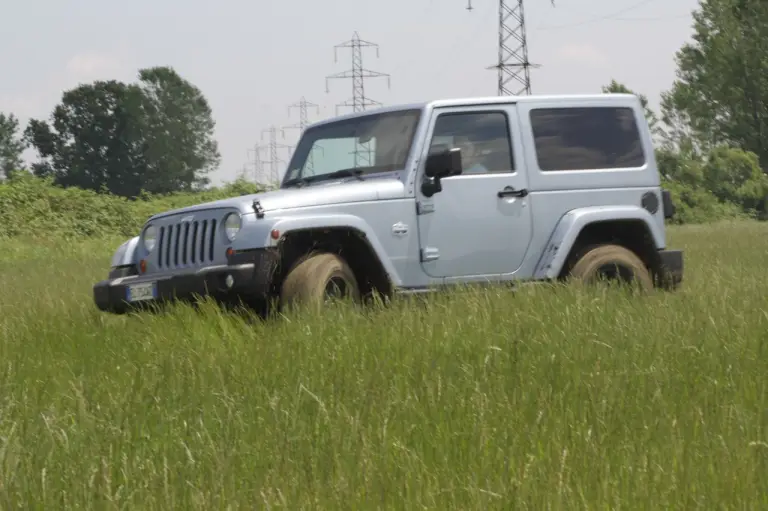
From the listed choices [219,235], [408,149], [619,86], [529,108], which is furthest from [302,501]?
[619,86]

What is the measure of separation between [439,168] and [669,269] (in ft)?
7.50

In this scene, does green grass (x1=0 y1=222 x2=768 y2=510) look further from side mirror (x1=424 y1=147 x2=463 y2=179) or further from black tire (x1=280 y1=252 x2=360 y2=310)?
side mirror (x1=424 y1=147 x2=463 y2=179)

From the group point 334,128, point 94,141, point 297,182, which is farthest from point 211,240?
point 94,141

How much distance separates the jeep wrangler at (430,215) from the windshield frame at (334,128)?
0.04 ft

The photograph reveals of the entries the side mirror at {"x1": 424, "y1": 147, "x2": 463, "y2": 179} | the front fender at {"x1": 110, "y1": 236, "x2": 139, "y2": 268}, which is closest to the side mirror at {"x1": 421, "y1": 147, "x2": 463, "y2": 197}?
the side mirror at {"x1": 424, "y1": 147, "x2": 463, "y2": 179}

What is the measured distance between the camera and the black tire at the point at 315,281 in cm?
734

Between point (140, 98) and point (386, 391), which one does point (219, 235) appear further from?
point (140, 98)

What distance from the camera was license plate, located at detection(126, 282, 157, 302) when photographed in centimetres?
784

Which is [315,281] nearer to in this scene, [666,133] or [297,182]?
[297,182]

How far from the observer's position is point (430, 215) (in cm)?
825

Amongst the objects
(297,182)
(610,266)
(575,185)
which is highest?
(297,182)

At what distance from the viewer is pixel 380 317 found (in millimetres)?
6980

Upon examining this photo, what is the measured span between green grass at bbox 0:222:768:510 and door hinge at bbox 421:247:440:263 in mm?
413

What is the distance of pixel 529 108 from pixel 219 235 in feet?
9.06
